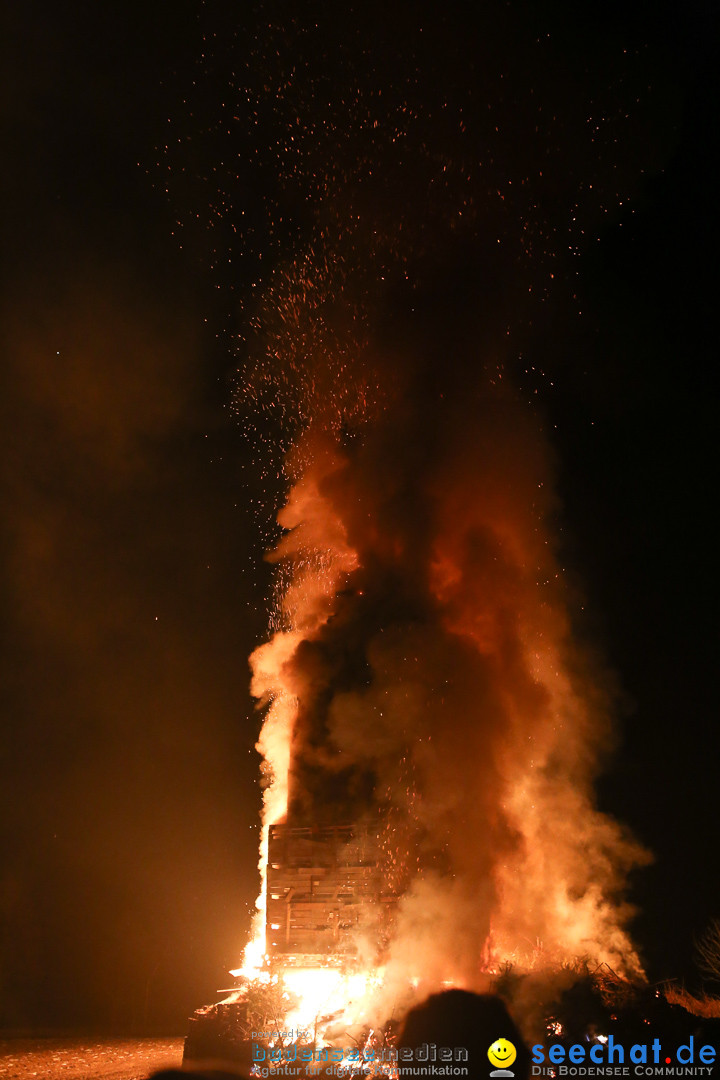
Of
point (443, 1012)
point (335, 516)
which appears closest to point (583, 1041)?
point (443, 1012)

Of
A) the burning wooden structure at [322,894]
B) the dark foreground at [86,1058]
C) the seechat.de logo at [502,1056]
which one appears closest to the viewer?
the seechat.de logo at [502,1056]

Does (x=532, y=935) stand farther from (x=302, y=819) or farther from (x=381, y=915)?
(x=302, y=819)

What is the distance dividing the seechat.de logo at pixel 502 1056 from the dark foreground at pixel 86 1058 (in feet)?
25.1

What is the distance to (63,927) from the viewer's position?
77.4 feet

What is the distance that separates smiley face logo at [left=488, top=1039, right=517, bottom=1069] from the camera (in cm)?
816

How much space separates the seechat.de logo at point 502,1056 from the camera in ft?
26.6

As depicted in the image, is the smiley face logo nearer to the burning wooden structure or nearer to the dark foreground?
the burning wooden structure

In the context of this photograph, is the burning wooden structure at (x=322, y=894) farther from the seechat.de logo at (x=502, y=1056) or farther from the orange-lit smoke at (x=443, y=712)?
the seechat.de logo at (x=502, y=1056)

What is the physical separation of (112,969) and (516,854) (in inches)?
590

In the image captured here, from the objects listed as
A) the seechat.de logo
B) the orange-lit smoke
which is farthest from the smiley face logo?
the orange-lit smoke

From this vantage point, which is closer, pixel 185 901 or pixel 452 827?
pixel 452 827

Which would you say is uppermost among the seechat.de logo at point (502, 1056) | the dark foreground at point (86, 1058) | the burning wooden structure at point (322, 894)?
the burning wooden structure at point (322, 894)

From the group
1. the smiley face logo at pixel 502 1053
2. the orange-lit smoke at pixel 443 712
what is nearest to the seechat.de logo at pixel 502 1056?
the smiley face logo at pixel 502 1053

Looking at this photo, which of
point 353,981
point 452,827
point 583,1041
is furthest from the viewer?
point 452,827
